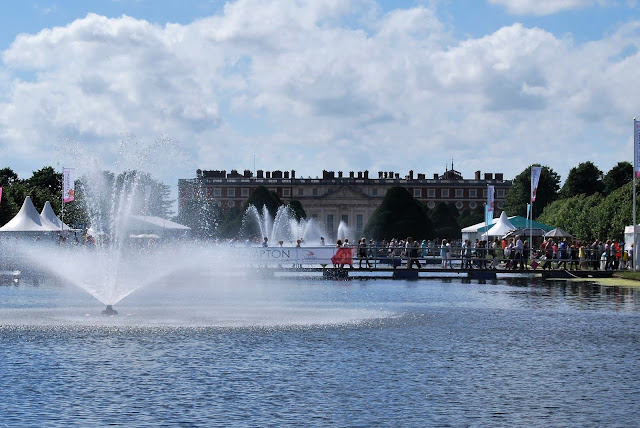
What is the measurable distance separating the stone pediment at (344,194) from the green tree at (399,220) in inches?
2682

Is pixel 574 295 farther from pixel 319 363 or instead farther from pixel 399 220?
pixel 399 220

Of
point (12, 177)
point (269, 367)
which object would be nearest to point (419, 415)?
point (269, 367)

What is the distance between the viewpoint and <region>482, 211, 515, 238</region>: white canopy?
237 feet

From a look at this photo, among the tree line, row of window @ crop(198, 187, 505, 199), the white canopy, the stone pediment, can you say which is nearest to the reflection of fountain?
the tree line

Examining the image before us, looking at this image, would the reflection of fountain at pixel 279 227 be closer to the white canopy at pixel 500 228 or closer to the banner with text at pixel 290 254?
the white canopy at pixel 500 228

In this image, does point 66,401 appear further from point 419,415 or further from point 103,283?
point 103,283

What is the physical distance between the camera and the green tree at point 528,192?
124m

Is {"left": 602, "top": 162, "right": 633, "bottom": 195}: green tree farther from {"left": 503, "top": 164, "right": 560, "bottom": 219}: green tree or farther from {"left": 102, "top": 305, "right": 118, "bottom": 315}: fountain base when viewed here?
{"left": 102, "top": 305, "right": 118, "bottom": 315}: fountain base

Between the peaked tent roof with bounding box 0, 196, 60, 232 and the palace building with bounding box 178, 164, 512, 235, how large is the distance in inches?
4799

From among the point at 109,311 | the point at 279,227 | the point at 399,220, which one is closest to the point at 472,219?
the point at 399,220

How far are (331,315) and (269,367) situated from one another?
419 inches

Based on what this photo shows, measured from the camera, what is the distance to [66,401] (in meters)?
15.9

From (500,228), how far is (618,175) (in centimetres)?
4453

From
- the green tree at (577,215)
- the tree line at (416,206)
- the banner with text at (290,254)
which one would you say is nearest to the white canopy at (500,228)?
the tree line at (416,206)
